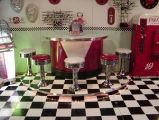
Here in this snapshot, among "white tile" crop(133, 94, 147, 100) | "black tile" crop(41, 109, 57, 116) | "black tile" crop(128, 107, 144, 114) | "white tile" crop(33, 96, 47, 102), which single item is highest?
"white tile" crop(33, 96, 47, 102)

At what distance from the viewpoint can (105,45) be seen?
5715 mm

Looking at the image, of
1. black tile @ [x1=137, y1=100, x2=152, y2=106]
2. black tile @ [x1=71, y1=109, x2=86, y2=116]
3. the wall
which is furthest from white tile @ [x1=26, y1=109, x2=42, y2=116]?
the wall

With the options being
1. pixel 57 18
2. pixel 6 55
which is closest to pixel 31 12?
pixel 57 18

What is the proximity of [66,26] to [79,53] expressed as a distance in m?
0.92

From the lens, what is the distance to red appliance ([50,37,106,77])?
4949 millimetres

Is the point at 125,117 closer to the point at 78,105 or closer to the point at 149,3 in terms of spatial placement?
the point at 78,105

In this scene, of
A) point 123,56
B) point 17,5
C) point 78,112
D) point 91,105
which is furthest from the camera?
point 17,5

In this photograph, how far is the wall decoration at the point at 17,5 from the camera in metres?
5.26

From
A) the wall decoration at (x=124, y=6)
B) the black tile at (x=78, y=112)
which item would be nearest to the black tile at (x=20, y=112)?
the black tile at (x=78, y=112)

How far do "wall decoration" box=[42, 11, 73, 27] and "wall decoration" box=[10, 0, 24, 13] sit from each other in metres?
0.59

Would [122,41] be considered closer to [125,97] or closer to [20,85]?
[125,97]

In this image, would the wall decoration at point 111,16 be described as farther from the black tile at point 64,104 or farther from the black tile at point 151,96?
the black tile at point 64,104

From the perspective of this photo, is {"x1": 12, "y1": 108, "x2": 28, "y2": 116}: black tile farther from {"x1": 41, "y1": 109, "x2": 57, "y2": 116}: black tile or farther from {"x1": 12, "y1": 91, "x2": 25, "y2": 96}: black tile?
{"x1": 12, "y1": 91, "x2": 25, "y2": 96}: black tile

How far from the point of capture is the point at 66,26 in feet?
18.1
